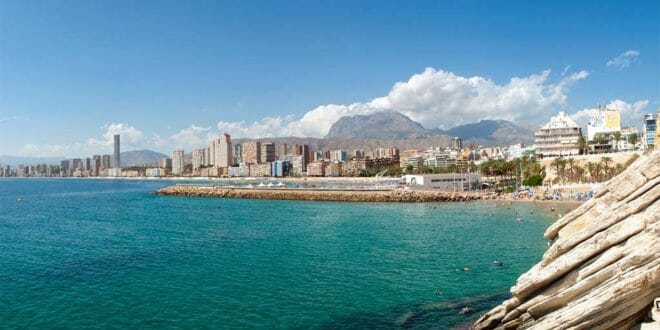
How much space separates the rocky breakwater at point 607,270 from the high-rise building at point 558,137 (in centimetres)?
12309

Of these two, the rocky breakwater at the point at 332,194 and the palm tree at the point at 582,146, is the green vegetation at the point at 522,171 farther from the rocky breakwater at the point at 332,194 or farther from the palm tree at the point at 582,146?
the rocky breakwater at the point at 332,194

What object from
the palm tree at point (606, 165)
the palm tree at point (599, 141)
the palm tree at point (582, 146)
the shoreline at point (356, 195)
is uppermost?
the palm tree at point (599, 141)

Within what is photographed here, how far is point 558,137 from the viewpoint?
425ft

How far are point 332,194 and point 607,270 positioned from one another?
309ft

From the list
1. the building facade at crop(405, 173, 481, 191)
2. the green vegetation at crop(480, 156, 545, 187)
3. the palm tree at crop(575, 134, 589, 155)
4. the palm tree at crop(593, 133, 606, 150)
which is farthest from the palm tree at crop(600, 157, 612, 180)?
the palm tree at crop(593, 133, 606, 150)

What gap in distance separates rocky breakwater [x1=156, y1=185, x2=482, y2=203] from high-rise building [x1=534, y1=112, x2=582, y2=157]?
46633mm

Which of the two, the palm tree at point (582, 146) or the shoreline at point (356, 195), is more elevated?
Result: the palm tree at point (582, 146)

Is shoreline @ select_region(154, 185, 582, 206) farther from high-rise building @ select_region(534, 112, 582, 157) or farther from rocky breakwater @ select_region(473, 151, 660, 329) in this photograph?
rocky breakwater @ select_region(473, 151, 660, 329)

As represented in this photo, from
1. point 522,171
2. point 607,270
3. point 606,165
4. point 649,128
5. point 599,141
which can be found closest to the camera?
point 607,270

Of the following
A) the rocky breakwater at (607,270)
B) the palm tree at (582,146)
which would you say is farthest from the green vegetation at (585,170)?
the rocky breakwater at (607,270)

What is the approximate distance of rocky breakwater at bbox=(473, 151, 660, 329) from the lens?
507 inches

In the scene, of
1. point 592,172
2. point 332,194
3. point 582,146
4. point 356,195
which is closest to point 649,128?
point 582,146

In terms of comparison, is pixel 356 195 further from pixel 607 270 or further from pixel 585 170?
pixel 607 270

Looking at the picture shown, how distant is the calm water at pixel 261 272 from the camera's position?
2342 centimetres
